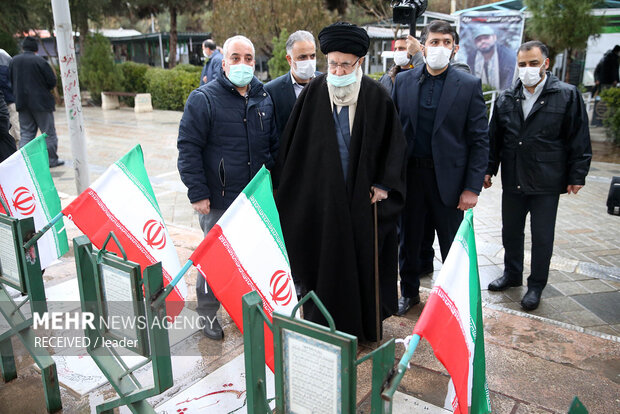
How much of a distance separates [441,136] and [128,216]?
2031 mm

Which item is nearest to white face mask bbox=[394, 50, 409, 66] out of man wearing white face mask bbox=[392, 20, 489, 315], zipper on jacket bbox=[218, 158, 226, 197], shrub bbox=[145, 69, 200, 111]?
man wearing white face mask bbox=[392, 20, 489, 315]

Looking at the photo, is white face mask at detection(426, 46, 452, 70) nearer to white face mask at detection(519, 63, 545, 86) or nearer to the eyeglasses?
white face mask at detection(519, 63, 545, 86)

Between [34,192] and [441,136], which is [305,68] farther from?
[34,192]

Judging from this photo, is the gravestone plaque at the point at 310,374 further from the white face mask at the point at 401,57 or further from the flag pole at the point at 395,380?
the white face mask at the point at 401,57

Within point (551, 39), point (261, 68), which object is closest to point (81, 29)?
point (261, 68)

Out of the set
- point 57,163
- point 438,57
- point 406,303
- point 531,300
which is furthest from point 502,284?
point 57,163

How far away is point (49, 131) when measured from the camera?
341 inches

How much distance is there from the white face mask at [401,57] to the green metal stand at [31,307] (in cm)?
367

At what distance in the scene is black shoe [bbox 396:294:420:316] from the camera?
3.65 m

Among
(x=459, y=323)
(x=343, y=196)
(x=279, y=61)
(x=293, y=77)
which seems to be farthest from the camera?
(x=279, y=61)

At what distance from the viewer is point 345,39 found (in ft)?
9.32

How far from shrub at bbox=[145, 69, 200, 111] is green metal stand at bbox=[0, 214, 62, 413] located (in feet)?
47.6

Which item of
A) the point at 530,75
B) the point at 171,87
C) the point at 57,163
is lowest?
the point at 57,163

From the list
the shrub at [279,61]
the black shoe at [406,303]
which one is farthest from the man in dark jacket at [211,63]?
the black shoe at [406,303]
